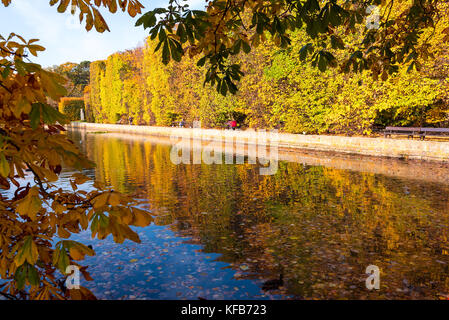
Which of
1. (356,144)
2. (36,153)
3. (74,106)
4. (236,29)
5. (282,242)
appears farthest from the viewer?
(74,106)

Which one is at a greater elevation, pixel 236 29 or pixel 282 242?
pixel 236 29

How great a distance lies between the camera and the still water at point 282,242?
4320 millimetres

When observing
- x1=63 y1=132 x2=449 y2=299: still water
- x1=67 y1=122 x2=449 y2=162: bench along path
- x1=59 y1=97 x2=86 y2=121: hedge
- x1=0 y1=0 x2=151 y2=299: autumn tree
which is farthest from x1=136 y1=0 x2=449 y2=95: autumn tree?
x1=59 y1=97 x2=86 y2=121: hedge

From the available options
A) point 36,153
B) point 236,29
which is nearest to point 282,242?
point 236,29

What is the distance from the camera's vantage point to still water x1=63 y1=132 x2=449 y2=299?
4.32m

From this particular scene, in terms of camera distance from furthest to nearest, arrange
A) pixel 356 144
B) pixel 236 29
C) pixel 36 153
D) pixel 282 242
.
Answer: pixel 356 144 < pixel 282 242 < pixel 236 29 < pixel 36 153

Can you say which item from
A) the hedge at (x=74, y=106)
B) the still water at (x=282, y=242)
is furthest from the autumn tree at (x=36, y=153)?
the hedge at (x=74, y=106)

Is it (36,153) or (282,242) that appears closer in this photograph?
(36,153)

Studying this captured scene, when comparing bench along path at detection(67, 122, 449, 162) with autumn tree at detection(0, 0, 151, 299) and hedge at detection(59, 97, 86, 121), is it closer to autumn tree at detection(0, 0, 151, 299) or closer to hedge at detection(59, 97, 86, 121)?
autumn tree at detection(0, 0, 151, 299)

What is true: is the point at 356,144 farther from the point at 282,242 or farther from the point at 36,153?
the point at 36,153

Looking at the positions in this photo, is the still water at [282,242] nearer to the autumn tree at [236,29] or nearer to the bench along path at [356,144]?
the autumn tree at [236,29]

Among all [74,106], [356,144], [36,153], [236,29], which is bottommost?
[356,144]

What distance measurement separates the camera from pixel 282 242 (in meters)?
5.93
